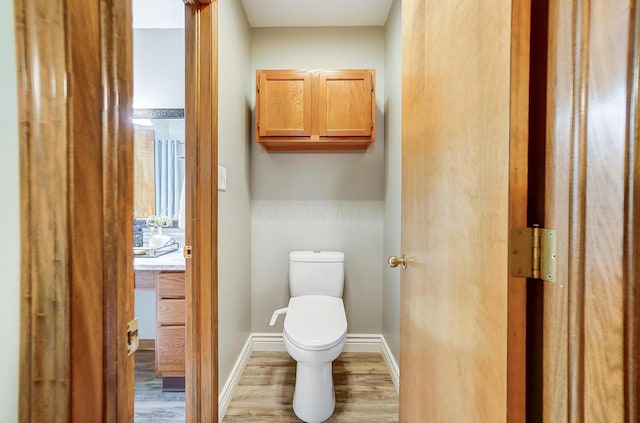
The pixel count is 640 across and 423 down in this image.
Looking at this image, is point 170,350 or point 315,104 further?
point 315,104

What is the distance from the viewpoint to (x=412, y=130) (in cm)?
107

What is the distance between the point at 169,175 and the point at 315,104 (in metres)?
1.29

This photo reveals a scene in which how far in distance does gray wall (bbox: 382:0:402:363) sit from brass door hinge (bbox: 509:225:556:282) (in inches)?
44.8

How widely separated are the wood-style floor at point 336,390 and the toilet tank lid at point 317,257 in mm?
758

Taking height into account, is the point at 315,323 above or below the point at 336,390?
above

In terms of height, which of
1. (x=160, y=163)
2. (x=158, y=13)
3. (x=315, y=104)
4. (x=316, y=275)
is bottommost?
(x=316, y=275)

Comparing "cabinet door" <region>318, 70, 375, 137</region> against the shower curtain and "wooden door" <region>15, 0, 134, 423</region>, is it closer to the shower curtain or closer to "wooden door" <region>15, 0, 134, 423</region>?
the shower curtain

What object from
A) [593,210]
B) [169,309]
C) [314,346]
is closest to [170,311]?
[169,309]

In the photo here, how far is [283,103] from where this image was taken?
1.92 m

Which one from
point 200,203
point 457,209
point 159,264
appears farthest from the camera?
point 159,264

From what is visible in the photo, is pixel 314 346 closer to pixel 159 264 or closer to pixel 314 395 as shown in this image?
pixel 314 395

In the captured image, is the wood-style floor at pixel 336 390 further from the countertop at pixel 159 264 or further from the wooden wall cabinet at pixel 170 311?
the countertop at pixel 159 264

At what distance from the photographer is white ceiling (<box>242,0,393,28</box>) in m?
1.90

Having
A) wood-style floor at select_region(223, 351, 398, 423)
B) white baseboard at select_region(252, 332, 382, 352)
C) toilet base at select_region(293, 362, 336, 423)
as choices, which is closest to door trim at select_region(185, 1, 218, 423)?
wood-style floor at select_region(223, 351, 398, 423)
